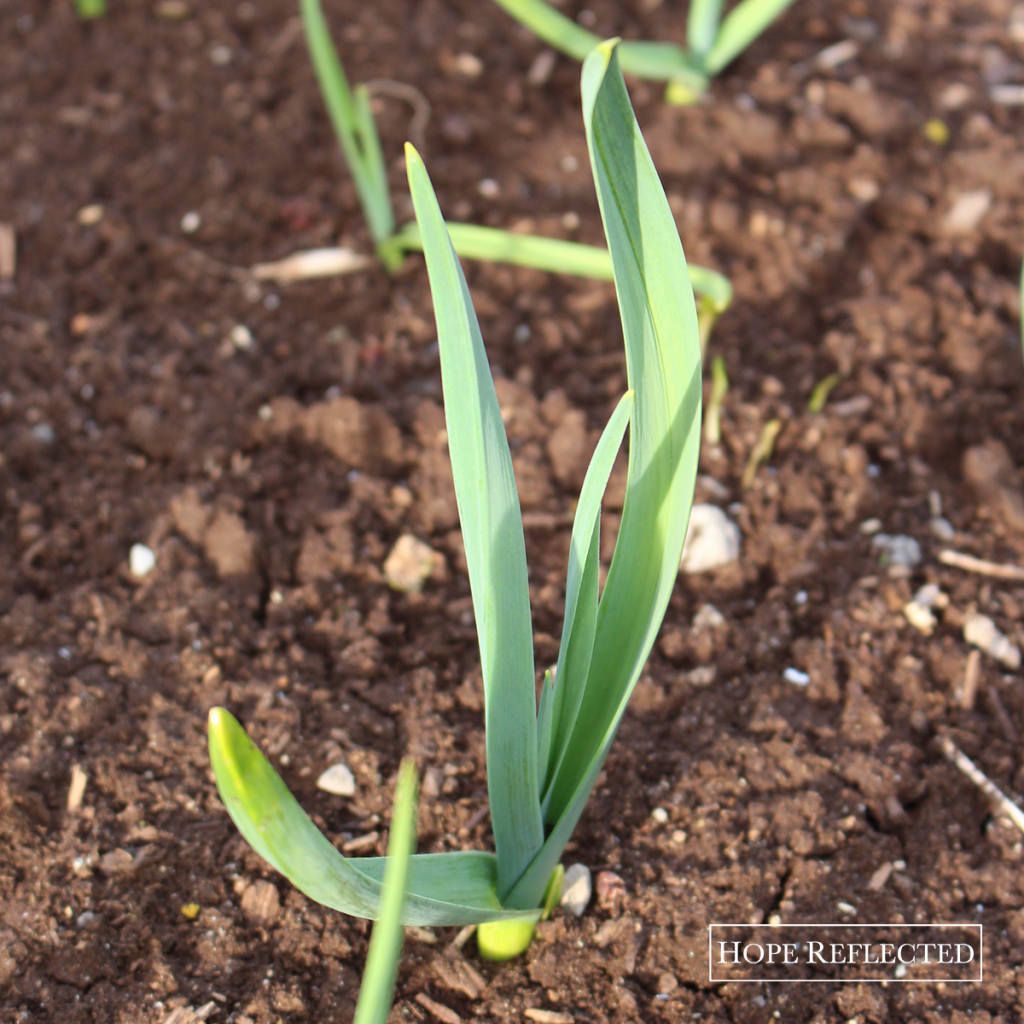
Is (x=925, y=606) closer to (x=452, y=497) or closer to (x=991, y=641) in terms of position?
(x=991, y=641)

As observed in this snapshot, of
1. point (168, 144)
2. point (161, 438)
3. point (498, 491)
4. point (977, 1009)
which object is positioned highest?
point (498, 491)

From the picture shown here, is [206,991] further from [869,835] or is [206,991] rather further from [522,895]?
[869,835]

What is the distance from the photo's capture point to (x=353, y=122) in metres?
1.58

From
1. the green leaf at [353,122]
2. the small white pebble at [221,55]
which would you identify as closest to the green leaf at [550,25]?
the green leaf at [353,122]

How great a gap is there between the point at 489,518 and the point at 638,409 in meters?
0.15

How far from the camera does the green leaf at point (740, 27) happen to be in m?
1.77

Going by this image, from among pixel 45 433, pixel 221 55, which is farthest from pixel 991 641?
pixel 221 55

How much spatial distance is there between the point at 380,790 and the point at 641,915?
0.33 m

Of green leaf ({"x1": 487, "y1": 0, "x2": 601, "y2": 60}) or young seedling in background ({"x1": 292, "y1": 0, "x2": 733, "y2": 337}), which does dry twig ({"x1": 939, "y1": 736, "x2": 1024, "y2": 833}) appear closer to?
young seedling in background ({"x1": 292, "y1": 0, "x2": 733, "y2": 337})

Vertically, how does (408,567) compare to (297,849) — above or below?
below

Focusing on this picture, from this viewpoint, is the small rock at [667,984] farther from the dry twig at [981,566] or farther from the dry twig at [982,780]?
the dry twig at [981,566]

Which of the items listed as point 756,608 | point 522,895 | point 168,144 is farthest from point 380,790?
point 168,144

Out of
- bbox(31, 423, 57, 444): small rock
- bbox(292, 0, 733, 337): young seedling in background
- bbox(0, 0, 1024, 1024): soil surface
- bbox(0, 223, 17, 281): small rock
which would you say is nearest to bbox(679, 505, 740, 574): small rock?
bbox(0, 0, 1024, 1024): soil surface

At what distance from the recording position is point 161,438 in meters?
1.49
